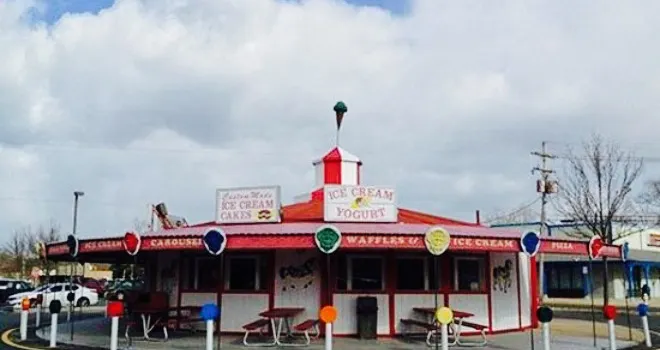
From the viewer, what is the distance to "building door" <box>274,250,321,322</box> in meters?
18.6

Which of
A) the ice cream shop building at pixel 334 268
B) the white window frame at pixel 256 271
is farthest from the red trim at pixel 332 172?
the white window frame at pixel 256 271

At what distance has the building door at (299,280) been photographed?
1859 cm

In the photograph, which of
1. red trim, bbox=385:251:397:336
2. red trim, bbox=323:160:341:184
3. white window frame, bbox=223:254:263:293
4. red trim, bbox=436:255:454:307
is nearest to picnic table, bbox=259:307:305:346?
white window frame, bbox=223:254:263:293

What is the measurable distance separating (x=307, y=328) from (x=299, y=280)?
6.00ft

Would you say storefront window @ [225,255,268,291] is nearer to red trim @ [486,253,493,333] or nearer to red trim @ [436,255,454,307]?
red trim @ [436,255,454,307]

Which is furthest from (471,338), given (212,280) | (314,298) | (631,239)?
(631,239)

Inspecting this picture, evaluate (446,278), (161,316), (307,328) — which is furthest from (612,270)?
(161,316)

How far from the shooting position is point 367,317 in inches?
706

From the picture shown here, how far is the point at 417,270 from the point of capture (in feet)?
62.6

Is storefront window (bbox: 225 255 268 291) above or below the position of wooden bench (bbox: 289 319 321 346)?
above

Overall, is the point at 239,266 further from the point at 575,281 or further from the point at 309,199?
the point at 575,281

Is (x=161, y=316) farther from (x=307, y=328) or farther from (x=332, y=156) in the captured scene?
(x=332, y=156)

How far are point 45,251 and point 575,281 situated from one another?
4417 cm

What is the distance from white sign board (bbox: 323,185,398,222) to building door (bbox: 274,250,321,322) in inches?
47.4
